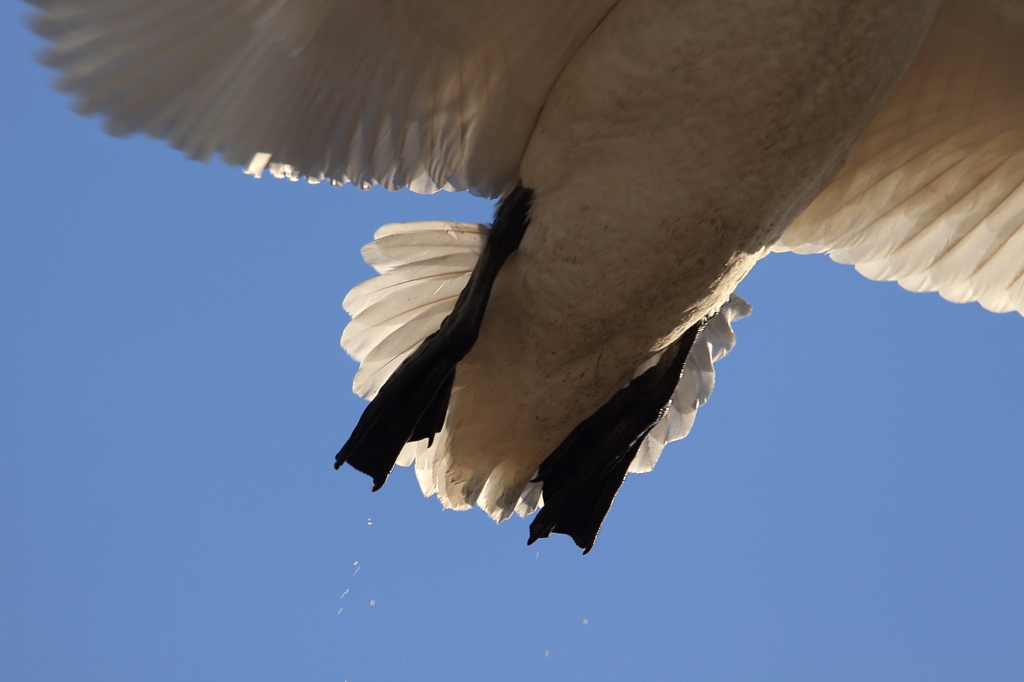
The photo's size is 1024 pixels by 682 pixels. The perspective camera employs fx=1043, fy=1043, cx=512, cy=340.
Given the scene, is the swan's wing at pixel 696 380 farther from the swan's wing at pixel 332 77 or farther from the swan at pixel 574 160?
the swan's wing at pixel 332 77

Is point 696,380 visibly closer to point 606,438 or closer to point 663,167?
point 606,438

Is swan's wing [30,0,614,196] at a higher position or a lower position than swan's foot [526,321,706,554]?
higher

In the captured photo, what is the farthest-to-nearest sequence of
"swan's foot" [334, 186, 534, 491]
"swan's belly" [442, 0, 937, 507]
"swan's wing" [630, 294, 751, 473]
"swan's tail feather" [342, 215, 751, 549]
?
1. "swan's wing" [630, 294, 751, 473]
2. "swan's tail feather" [342, 215, 751, 549]
3. "swan's foot" [334, 186, 534, 491]
4. "swan's belly" [442, 0, 937, 507]

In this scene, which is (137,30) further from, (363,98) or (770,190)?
(770,190)

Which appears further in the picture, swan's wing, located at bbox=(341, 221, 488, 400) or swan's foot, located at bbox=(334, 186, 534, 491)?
swan's wing, located at bbox=(341, 221, 488, 400)

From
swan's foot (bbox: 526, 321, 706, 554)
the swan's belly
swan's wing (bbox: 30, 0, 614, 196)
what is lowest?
swan's foot (bbox: 526, 321, 706, 554)

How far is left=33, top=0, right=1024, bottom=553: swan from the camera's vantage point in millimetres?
3346

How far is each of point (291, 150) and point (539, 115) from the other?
919mm

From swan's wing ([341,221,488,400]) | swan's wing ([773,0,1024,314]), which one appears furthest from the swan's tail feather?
swan's wing ([773,0,1024,314])

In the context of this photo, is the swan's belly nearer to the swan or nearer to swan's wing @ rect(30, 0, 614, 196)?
the swan

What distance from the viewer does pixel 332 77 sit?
3.68 meters

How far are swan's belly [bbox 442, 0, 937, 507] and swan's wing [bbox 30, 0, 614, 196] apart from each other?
18 centimetres

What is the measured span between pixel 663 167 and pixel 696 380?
160 centimetres

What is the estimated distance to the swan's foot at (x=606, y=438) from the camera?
4.39m
